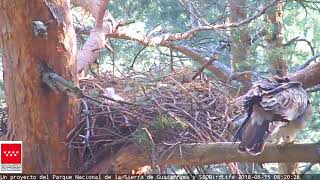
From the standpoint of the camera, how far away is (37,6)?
1982 millimetres

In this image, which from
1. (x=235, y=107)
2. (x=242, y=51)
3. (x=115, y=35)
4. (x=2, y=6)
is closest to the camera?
(x=2, y=6)

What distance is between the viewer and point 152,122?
2.02m

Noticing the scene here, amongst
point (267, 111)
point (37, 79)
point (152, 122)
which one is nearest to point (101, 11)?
point (37, 79)

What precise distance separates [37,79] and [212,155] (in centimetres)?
73

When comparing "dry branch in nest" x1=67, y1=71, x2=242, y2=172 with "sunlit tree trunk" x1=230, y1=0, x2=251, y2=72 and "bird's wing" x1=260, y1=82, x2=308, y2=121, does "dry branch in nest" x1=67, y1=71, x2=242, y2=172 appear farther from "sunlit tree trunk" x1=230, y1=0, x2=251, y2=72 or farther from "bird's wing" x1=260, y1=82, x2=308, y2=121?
"sunlit tree trunk" x1=230, y1=0, x2=251, y2=72

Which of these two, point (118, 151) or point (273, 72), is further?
point (273, 72)

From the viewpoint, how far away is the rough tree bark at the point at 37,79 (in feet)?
6.49

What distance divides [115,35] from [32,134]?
1.51 m

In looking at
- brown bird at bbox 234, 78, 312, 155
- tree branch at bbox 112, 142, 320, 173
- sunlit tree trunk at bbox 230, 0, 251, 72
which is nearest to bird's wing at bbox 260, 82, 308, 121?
brown bird at bbox 234, 78, 312, 155

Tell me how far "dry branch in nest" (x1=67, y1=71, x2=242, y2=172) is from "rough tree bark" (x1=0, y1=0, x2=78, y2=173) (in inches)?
3.1

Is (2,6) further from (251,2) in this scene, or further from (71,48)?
(251,2)

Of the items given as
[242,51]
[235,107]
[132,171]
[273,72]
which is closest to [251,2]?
[242,51]

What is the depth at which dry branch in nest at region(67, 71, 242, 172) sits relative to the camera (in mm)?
2010

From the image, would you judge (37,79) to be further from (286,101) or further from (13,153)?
(286,101)
